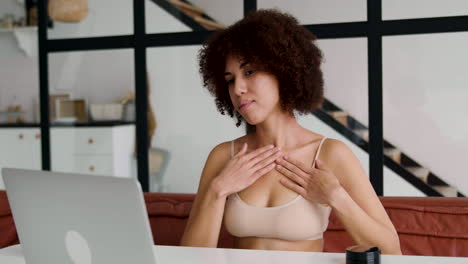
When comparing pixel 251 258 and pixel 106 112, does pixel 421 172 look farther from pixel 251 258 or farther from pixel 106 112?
pixel 251 258

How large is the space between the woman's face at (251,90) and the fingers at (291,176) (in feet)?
0.49

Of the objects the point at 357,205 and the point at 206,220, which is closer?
the point at 357,205

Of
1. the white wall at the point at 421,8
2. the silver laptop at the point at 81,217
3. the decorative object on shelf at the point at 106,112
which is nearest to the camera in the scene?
the silver laptop at the point at 81,217

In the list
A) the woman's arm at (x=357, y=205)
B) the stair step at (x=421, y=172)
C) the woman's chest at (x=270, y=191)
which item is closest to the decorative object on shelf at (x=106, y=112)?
the stair step at (x=421, y=172)

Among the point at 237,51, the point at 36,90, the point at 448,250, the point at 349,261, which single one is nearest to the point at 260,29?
the point at 237,51

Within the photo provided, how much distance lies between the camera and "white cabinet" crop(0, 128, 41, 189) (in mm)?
4414

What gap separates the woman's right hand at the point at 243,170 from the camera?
1603 millimetres

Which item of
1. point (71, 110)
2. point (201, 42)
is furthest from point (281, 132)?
Answer: point (71, 110)

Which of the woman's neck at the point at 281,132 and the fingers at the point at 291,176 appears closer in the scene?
the fingers at the point at 291,176

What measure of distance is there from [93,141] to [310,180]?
291cm

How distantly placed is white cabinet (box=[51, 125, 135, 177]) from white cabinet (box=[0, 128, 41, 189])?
28cm

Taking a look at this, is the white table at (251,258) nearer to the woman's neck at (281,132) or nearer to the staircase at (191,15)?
the woman's neck at (281,132)

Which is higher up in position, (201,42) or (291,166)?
(201,42)

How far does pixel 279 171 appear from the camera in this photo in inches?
64.9
